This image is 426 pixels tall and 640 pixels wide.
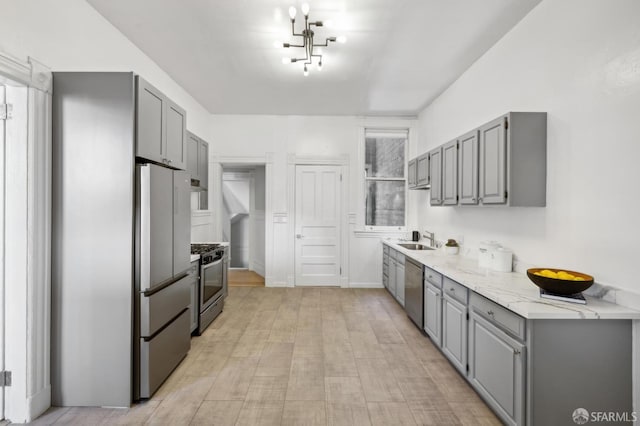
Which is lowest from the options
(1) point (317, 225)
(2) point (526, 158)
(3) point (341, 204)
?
(1) point (317, 225)

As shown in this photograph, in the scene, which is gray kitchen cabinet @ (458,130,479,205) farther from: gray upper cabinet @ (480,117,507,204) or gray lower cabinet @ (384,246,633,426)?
gray lower cabinet @ (384,246,633,426)

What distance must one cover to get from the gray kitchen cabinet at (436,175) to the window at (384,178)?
1578 millimetres

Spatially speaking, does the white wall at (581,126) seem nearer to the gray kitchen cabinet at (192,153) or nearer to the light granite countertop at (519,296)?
the light granite countertop at (519,296)

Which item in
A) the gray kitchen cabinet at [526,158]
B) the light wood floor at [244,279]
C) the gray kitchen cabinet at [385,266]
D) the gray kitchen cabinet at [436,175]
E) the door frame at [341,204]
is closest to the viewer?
the gray kitchen cabinet at [526,158]

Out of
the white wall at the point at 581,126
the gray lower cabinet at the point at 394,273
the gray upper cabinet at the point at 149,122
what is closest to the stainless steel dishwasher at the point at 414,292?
the gray lower cabinet at the point at 394,273

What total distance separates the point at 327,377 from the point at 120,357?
62.9 inches

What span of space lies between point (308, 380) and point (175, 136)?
2453 millimetres

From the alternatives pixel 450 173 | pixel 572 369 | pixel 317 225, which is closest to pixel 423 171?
pixel 450 173

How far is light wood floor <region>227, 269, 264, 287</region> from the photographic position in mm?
5801

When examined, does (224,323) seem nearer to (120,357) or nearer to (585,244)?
(120,357)

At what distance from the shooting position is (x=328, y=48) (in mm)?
3283

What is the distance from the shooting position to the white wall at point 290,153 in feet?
18.3

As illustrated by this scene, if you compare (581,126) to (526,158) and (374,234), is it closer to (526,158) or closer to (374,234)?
(526,158)

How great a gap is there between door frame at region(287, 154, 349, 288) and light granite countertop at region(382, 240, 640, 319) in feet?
8.13
